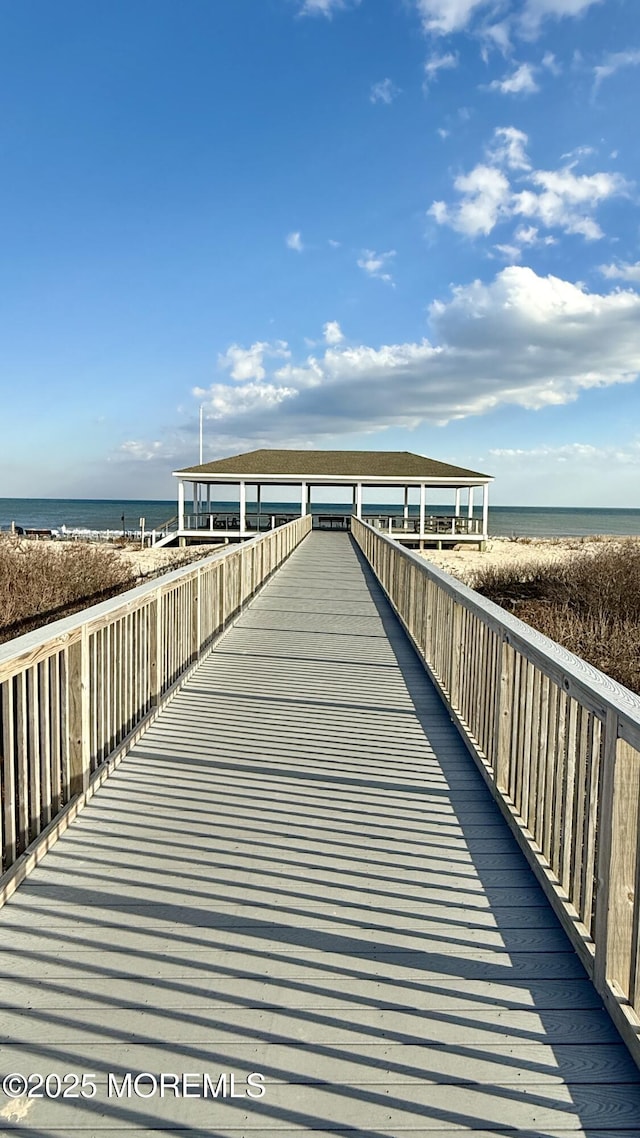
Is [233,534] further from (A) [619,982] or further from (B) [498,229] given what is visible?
(A) [619,982]

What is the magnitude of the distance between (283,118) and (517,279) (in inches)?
341

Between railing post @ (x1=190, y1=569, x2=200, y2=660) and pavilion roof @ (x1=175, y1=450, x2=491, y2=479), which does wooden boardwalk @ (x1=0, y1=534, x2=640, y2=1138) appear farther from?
pavilion roof @ (x1=175, y1=450, x2=491, y2=479)

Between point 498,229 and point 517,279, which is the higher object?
point 498,229


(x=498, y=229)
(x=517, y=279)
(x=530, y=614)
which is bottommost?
(x=530, y=614)

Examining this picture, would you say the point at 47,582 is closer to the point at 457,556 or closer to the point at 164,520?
the point at 457,556

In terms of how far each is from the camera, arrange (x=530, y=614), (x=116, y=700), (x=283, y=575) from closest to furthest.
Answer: (x=116, y=700) → (x=530, y=614) → (x=283, y=575)

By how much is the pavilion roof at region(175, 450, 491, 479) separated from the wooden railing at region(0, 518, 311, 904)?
2221cm

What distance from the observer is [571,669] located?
2291 millimetres

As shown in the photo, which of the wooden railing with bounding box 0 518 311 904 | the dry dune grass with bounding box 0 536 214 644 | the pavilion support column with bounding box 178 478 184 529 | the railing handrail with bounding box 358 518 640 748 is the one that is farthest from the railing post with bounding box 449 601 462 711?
the pavilion support column with bounding box 178 478 184 529

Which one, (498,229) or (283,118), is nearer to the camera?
(283,118)

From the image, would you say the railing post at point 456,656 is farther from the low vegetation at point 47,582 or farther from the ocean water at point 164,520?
the ocean water at point 164,520

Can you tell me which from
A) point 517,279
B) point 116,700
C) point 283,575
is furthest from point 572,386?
point 116,700

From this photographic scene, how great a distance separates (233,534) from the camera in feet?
88.1

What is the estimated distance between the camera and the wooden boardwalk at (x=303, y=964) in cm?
156
